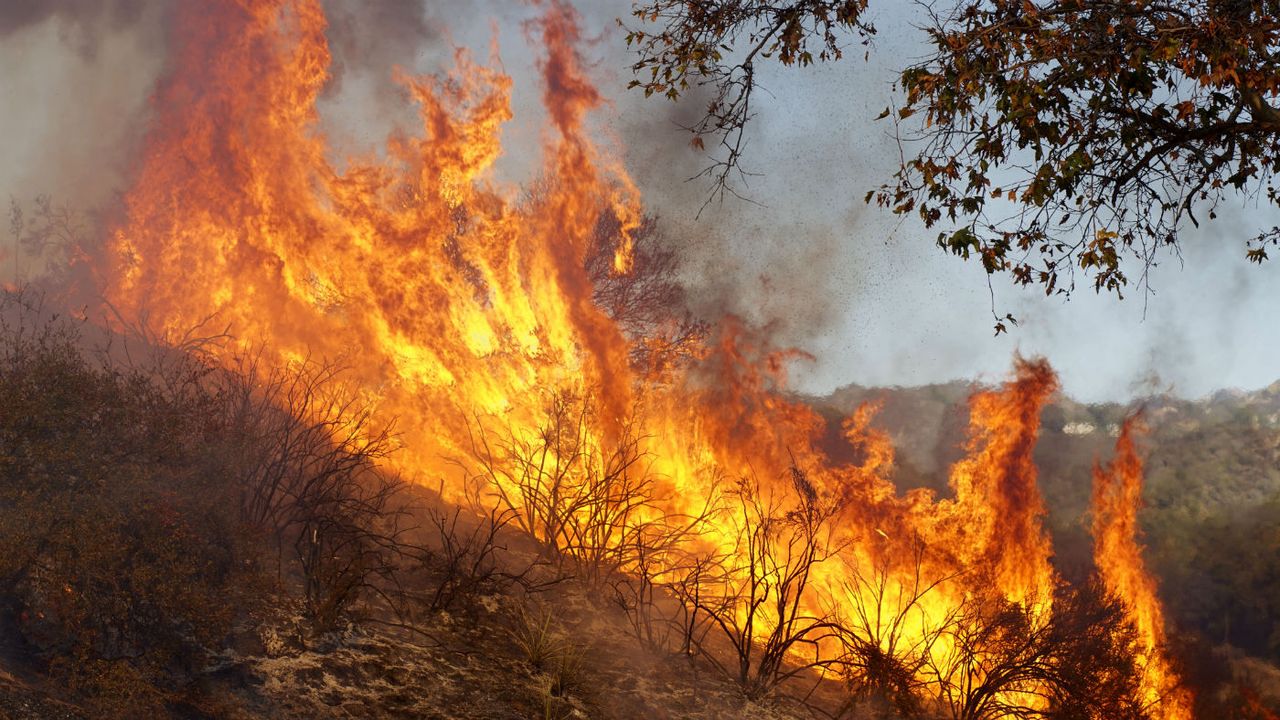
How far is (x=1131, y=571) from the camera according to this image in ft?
50.1

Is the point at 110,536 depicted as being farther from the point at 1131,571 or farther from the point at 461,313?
the point at 1131,571

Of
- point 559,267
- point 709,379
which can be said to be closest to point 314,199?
point 559,267

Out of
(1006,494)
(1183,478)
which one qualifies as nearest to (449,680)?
(1006,494)

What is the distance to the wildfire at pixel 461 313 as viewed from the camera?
14.5 meters

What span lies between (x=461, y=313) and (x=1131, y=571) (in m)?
12.3

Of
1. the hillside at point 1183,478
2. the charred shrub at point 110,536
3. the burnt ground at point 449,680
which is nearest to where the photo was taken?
the charred shrub at point 110,536

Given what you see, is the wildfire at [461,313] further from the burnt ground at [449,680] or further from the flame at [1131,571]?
the burnt ground at [449,680]

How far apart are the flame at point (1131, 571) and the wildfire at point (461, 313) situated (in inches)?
2.7

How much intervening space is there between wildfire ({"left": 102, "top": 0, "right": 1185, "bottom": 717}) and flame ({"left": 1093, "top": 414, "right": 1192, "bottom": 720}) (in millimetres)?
68

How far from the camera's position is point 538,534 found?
41.2 feet

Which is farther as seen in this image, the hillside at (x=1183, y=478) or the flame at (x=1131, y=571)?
the hillside at (x=1183, y=478)

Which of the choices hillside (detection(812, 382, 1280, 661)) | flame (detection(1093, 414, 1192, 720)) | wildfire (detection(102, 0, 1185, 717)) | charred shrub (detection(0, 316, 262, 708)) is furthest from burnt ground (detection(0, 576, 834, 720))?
hillside (detection(812, 382, 1280, 661))

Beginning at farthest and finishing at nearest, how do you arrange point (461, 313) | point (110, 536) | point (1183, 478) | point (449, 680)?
point (1183, 478) → point (461, 313) → point (449, 680) → point (110, 536)

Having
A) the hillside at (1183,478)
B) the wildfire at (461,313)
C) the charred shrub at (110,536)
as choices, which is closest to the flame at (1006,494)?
the wildfire at (461,313)
